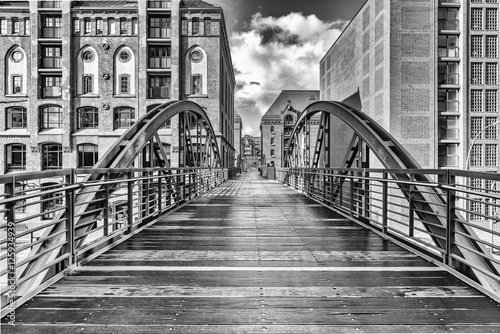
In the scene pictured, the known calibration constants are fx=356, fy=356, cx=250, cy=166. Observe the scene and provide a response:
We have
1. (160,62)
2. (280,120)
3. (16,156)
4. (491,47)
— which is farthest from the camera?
(280,120)

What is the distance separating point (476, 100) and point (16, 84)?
4083cm

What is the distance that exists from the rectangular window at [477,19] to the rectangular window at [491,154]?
401 inches

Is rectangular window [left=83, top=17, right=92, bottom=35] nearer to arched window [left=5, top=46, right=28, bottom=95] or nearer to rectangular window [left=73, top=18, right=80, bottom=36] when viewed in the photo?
rectangular window [left=73, top=18, right=80, bottom=36]

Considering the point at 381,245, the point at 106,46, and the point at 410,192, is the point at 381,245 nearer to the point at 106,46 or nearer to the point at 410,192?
the point at 410,192

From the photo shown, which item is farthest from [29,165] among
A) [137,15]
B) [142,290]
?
[142,290]

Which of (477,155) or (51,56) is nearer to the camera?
(477,155)

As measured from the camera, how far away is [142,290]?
3.24m

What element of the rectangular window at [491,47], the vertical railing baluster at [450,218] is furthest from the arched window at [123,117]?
the vertical railing baluster at [450,218]

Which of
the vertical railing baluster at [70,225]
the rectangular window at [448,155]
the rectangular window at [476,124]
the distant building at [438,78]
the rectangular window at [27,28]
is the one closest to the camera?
the vertical railing baluster at [70,225]

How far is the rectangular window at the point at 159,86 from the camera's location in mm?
32666

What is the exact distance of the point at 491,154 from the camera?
3027 centimetres

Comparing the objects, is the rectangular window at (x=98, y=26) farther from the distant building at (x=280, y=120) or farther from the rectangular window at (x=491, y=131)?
the distant building at (x=280, y=120)

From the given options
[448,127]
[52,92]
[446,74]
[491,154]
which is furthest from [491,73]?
[52,92]

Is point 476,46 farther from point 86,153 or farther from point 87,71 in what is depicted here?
point 86,153
